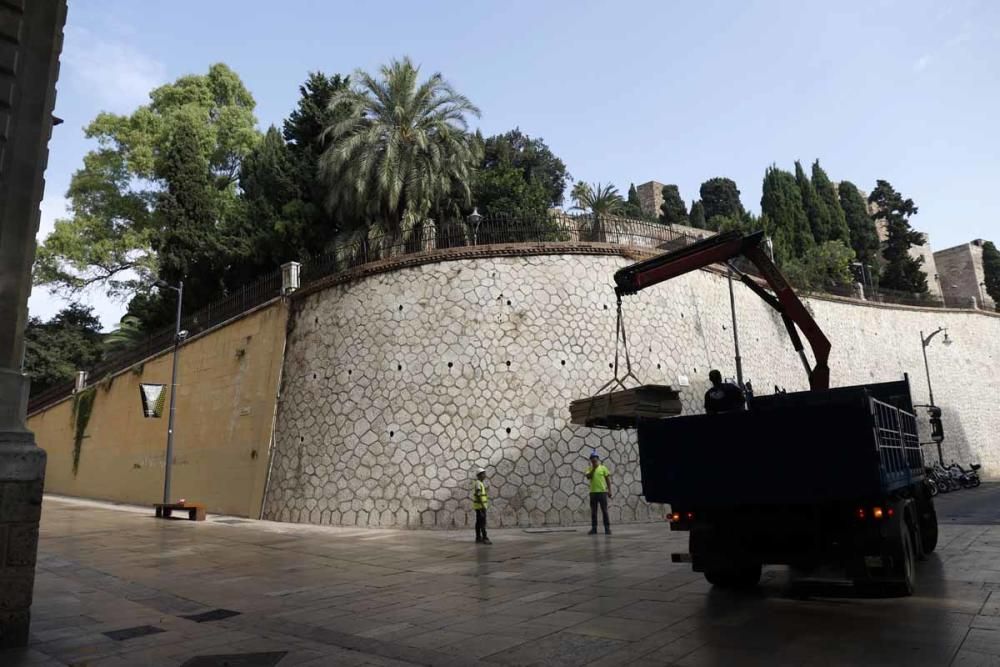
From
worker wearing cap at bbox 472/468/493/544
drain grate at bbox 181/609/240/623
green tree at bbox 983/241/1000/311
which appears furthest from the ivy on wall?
green tree at bbox 983/241/1000/311

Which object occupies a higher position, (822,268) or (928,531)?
(822,268)

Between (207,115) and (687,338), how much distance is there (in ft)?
113

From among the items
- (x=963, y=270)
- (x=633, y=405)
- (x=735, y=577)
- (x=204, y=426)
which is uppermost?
(x=963, y=270)

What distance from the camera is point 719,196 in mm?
77312

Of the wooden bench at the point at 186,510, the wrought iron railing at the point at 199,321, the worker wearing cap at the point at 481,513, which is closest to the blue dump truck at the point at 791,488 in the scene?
the worker wearing cap at the point at 481,513

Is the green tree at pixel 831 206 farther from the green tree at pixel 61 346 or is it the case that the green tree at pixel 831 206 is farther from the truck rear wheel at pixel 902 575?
the green tree at pixel 61 346

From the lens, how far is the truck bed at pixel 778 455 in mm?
5988

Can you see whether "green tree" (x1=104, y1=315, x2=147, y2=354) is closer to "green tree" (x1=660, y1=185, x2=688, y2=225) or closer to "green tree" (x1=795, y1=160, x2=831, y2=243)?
"green tree" (x1=660, y1=185, x2=688, y2=225)

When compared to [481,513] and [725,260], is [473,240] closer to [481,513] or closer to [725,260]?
[481,513]

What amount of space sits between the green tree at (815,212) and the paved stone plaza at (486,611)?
1780 inches

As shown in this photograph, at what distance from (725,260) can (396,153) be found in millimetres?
16633

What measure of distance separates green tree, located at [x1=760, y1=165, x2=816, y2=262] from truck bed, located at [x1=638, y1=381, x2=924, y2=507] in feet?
144

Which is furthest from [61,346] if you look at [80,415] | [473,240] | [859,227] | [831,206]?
[859,227]

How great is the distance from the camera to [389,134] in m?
24.1
